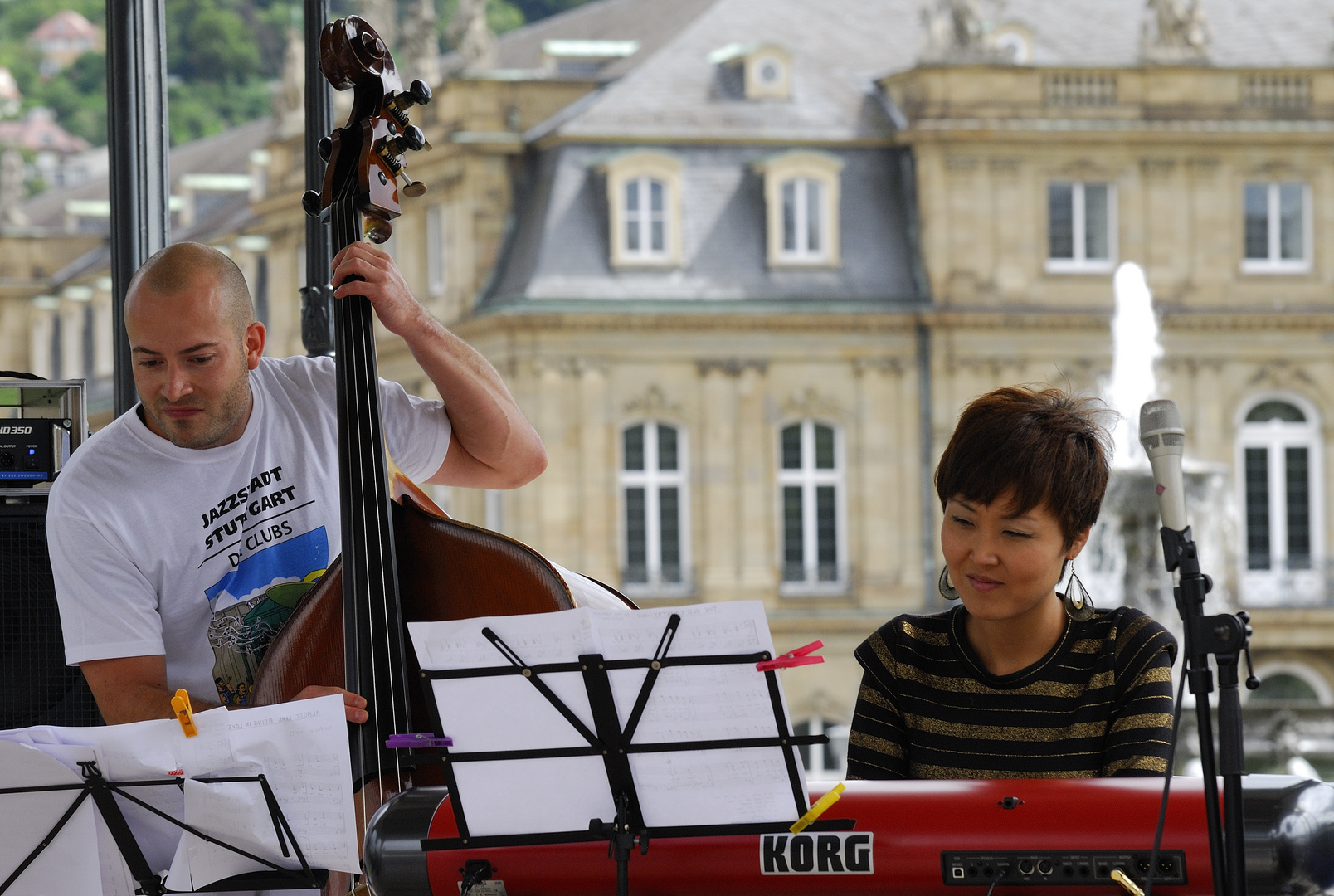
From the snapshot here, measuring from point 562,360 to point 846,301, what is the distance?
4.35 metres

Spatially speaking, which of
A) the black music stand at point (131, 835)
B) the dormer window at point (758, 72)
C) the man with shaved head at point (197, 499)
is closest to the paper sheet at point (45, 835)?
the black music stand at point (131, 835)

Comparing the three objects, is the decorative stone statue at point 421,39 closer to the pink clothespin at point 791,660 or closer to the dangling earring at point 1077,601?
the dangling earring at point 1077,601

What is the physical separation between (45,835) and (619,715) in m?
0.87

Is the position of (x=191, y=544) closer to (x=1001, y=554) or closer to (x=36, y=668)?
(x=36, y=668)

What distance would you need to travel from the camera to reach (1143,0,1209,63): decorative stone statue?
2845 cm

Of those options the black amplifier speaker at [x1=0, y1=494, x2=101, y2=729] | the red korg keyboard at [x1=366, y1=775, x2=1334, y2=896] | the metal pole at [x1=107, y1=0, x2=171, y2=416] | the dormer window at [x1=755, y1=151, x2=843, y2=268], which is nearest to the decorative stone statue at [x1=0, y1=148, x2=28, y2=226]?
the dormer window at [x1=755, y1=151, x2=843, y2=268]

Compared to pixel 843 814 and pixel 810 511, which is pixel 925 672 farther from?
pixel 810 511

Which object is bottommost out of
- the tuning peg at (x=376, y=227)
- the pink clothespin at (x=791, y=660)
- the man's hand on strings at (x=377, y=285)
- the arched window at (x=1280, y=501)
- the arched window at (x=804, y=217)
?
the arched window at (x=1280, y=501)

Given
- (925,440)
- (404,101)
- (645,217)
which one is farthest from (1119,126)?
(404,101)

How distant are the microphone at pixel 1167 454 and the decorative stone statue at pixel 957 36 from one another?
87.9 ft

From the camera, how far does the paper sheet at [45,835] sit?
7.86ft

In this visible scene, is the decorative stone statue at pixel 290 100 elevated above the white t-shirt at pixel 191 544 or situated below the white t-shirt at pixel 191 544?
above

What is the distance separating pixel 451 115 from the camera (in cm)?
2909

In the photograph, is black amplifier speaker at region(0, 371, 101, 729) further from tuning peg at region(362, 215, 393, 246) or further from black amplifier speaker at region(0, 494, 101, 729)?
tuning peg at region(362, 215, 393, 246)
